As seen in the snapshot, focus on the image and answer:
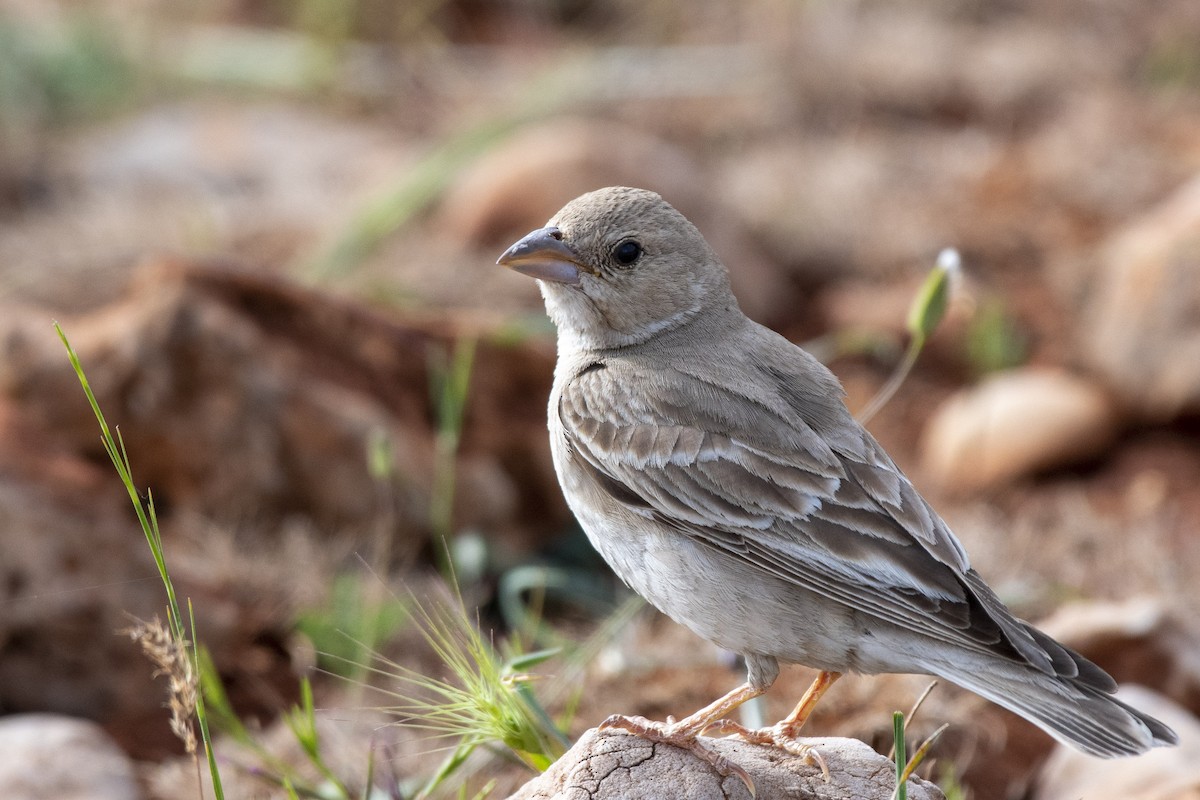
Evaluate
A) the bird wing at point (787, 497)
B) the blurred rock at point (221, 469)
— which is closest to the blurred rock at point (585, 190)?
the blurred rock at point (221, 469)

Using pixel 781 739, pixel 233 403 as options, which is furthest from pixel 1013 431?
pixel 781 739

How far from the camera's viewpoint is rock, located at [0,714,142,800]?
4.23 meters

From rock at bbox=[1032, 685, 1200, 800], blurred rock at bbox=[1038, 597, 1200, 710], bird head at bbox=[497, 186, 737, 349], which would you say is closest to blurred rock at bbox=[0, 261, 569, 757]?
bird head at bbox=[497, 186, 737, 349]

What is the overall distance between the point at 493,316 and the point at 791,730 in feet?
14.8

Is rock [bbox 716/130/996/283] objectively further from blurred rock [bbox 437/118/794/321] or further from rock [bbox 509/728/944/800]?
rock [bbox 509/728/944/800]

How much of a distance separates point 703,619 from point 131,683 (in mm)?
2823

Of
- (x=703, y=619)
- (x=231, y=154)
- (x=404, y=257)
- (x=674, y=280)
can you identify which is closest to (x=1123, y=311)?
(x=404, y=257)

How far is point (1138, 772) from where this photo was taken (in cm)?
419

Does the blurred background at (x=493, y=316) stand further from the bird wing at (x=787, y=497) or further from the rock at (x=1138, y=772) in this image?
the bird wing at (x=787, y=497)

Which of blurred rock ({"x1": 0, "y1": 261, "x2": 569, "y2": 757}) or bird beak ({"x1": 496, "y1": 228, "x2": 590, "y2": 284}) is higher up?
bird beak ({"x1": 496, "y1": 228, "x2": 590, "y2": 284})

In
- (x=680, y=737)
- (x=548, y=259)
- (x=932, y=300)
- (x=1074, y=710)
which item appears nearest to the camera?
(x=1074, y=710)

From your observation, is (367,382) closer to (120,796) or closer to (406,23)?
(120,796)

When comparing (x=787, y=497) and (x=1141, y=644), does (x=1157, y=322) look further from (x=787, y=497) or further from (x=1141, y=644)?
(x=787, y=497)

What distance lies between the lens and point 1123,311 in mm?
7801
